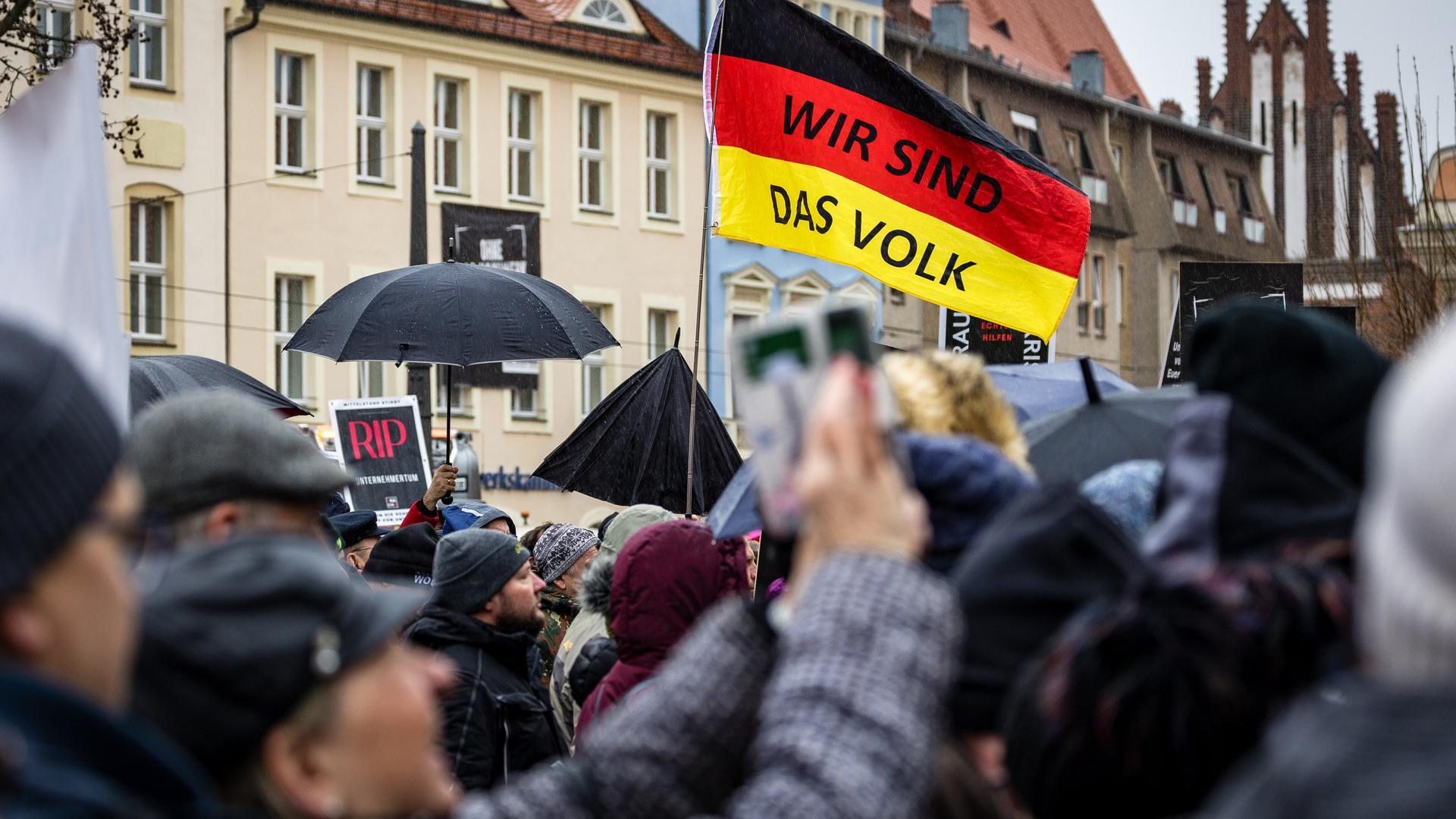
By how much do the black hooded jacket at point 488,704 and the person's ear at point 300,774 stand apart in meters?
3.16

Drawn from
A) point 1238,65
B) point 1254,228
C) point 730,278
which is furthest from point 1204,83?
point 730,278

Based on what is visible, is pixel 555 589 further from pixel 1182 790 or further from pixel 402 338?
pixel 1182 790

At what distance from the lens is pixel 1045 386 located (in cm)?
563

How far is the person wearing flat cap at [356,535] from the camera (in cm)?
911

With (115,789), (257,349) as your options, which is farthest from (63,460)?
(257,349)

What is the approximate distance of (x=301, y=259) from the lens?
3356 cm

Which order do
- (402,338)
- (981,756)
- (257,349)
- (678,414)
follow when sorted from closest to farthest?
(981,756), (402,338), (678,414), (257,349)

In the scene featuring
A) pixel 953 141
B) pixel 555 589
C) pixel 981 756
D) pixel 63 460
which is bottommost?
pixel 555 589

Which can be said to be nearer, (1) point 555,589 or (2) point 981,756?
(2) point 981,756

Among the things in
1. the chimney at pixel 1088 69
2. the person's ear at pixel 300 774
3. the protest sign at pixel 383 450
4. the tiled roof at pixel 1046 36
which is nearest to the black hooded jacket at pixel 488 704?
the person's ear at pixel 300 774

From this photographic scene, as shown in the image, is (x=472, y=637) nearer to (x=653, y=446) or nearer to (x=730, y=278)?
(x=653, y=446)

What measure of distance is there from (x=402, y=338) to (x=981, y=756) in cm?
773

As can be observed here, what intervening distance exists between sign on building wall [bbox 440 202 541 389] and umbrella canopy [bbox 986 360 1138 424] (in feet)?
96.3

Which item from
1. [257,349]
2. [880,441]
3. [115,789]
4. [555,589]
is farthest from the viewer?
[257,349]
